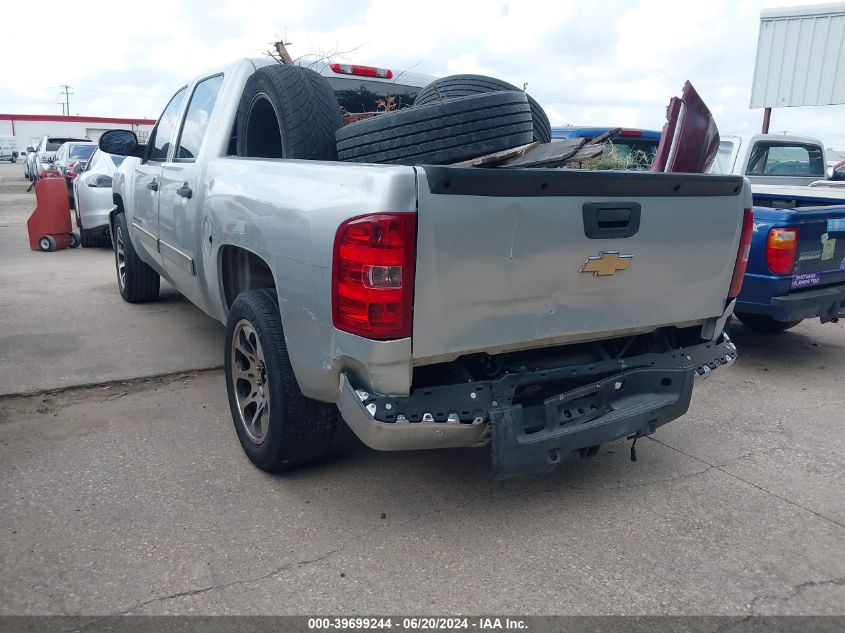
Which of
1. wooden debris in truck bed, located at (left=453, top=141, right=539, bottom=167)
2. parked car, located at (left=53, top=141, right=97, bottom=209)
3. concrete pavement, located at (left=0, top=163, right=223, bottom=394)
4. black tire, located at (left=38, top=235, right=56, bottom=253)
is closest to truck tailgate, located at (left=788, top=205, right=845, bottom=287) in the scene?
wooden debris in truck bed, located at (left=453, top=141, right=539, bottom=167)

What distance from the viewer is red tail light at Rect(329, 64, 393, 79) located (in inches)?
187

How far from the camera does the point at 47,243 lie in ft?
35.6

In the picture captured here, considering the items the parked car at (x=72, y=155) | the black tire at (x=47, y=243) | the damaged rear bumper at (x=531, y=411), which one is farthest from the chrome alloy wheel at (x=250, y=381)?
the parked car at (x=72, y=155)

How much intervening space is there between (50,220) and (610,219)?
10.4m

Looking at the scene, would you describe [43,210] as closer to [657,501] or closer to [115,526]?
[115,526]

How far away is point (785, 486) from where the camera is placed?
11.4 ft

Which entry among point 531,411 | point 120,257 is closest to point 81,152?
point 120,257

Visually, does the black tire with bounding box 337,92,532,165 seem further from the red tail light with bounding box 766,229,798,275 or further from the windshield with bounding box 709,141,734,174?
the windshield with bounding box 709,141,734,174

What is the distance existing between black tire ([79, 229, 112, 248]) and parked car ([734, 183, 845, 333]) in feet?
30.1

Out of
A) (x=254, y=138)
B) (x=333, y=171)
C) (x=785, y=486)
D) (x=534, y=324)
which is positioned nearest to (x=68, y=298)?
(x=254, y=138)

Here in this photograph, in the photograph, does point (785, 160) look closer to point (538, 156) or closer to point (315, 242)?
point (538, 156)

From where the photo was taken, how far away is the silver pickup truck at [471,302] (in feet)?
8.36

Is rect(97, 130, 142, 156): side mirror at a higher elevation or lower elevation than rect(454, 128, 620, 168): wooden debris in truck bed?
lower

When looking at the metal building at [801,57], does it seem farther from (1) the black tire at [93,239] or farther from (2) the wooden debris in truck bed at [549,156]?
(2) the wooden debris in truck bed at [549,156]
